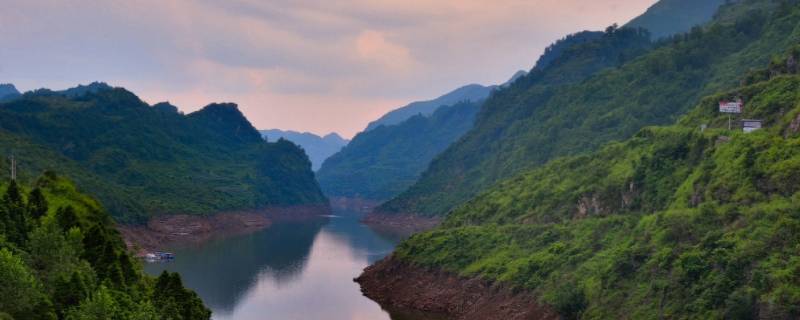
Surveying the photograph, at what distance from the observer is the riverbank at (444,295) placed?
82.1 metres

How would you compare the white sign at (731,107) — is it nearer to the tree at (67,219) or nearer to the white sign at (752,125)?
the white sign at (752,125)

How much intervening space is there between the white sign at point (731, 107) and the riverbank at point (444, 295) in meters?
34.6

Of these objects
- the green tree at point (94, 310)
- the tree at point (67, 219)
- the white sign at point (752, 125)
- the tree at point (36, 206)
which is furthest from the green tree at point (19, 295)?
the white sign at point (752, 125)

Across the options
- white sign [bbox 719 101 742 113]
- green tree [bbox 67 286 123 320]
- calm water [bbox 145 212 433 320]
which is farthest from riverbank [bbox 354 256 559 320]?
green tree [bbox 67 286 123 320]

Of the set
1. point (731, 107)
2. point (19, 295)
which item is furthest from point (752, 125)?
point (19, 295)

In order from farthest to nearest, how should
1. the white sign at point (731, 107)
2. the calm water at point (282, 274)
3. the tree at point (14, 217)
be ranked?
1. the calm water at point (282, 274)
2. the white sign at point (731, 107)
3. the tree at point (14, 217)

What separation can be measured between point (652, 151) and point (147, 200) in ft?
463

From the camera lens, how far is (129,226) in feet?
542

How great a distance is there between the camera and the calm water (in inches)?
3816

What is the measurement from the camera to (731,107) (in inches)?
3546

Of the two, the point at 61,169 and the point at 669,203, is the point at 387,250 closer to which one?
the point at 61,169

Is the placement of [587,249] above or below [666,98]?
below

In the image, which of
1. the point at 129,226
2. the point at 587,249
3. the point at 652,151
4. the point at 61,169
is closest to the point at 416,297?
the point at 587,249

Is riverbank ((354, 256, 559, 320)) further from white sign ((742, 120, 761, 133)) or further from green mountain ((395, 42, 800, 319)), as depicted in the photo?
white sign ((742, 120, 761, 133))
